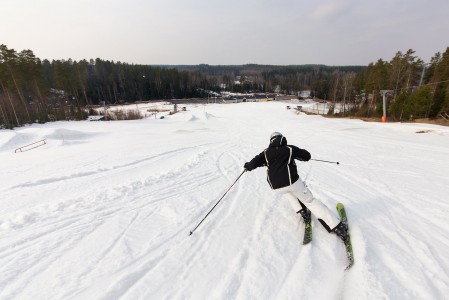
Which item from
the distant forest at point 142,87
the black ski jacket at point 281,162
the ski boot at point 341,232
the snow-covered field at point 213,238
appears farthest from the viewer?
the distant forest at point 142,87

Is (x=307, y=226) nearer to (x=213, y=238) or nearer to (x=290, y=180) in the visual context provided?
(x=290, y=180)

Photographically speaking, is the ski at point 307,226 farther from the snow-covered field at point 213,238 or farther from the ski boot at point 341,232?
the ski boot at point 341,232

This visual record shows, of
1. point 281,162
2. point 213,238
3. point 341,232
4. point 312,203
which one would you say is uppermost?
point 281,162

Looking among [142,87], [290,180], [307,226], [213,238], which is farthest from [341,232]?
[142,87]

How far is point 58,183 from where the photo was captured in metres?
6.55

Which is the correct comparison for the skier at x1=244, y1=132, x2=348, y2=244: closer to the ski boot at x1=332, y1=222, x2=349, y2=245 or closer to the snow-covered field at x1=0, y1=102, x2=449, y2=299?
the ski boot at x1=332, y1=222, x2=349, y2=245

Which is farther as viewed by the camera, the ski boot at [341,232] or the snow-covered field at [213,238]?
the ski boot at [341,232]

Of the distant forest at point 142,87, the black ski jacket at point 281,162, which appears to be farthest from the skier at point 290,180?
the distant forest at point 142,87

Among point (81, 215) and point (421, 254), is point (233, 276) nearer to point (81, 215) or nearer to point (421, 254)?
point (421, 254)

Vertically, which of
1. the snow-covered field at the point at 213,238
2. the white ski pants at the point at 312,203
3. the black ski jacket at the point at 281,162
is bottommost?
the snow-covered field at the point at 213,238

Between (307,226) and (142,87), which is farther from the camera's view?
(142,87)

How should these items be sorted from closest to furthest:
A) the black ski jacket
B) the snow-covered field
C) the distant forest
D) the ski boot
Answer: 1. the snow-covered field
2. the ski boot
3. the black ski jacket
4. the distant forest

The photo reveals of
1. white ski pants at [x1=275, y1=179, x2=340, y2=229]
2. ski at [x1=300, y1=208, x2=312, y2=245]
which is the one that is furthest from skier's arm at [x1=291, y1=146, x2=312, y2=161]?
ski at [x1=300, y1=208, x2=312, y2=245]

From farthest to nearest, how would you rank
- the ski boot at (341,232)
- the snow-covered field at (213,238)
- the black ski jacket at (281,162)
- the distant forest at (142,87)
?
1. the distant forest at (142,87)
2. the black ski jacket at (281,162)
3. the ski boot at (341,232)
4. the snow-covered field at (213,238)
